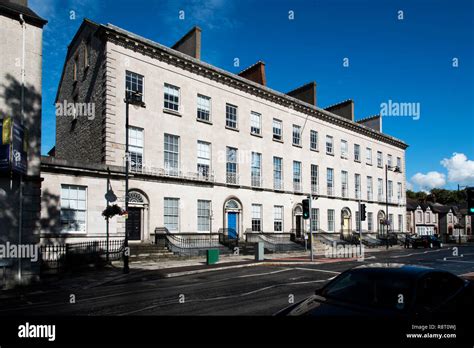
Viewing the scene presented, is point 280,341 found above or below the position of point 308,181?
below

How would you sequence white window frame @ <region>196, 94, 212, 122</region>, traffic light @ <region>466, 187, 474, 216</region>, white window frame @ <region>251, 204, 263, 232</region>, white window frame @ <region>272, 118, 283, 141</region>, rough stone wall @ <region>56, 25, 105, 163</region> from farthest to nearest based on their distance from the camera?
white window frame @ <region>272, 118, 283, 141</region> < white window frame @ <region>251, 204, 263, 232</region> < white window frame @ <region>196, 94, 212, 122</region> < rough stone wall @ <region>56, 25, 105, 163</region> < traffic light @ <region>466, 187, 474, 216</region>

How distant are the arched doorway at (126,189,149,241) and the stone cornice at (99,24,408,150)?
32.8 ft

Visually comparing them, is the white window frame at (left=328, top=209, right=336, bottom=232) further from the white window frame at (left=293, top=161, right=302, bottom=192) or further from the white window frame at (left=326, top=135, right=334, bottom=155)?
the white window frame at (left=326, top=135, right=334, bottom=155)

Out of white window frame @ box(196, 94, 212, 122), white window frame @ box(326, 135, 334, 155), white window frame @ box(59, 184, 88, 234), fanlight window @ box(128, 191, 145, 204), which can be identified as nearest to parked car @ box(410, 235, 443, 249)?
white window frame @ box(326, 135, 334, 155)

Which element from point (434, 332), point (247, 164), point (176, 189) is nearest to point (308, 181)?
point (247, 164)

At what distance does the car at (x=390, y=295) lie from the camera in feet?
17.5

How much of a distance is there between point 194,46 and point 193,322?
25731mm

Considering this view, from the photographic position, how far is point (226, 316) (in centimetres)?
882

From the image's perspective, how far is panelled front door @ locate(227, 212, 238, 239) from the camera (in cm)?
2980

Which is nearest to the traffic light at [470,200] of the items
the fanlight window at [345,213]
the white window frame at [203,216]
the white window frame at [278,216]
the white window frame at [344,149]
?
the white window frame at [203,216]

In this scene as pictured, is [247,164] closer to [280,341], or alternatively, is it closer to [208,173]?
[208,173]

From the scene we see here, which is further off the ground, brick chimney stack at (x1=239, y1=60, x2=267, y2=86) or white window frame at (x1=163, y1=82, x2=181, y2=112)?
brick chimney stack at (x1=239, y1=60, x2=267, y2=86)

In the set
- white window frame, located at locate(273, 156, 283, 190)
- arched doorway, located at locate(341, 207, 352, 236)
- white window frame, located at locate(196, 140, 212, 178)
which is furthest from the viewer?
arched doorway, located at locate(341, 207, 352, 236)

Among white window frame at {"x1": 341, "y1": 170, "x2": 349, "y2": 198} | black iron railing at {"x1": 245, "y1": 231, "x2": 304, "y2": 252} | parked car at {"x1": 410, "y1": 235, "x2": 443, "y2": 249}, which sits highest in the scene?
white window frame at {"x1": 341, "y1": 170, "x2": 349, "y2": 198}
